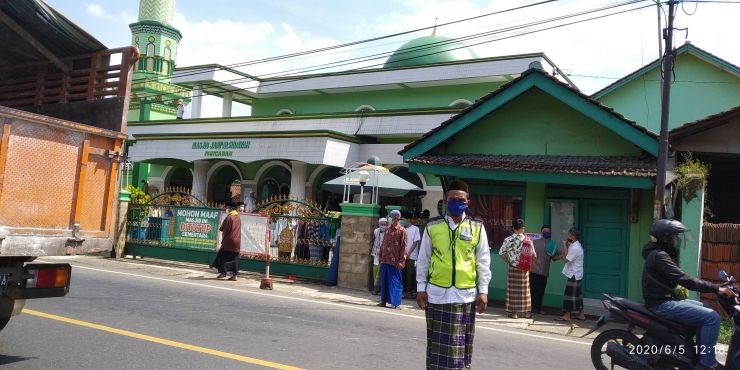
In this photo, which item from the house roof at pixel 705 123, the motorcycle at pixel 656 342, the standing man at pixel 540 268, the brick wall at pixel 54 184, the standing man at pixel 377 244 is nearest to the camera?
the brick wall at pixel 54 184

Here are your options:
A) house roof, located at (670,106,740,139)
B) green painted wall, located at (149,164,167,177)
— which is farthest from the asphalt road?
green painted wall, located at (149,164,167,177)

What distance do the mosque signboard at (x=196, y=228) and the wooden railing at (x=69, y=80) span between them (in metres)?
7.96

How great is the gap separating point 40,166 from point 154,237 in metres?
11.1

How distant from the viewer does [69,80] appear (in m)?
6.62

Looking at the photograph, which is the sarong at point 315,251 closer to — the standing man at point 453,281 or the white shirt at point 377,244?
the white shirt at point 377,244

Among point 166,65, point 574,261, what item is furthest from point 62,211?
point 166,65

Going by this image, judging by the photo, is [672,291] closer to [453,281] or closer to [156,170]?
[453,281]

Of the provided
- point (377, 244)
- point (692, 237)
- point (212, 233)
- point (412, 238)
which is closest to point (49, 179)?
point (412, 238)

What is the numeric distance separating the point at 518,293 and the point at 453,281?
6.04 metres

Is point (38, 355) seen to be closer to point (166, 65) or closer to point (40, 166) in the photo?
point (40, 166)

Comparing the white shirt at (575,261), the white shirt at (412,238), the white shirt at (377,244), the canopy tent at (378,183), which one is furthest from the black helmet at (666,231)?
the canopy tent at (378,183)

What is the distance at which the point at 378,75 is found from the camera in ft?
82.3

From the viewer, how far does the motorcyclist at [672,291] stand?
5.50 meters

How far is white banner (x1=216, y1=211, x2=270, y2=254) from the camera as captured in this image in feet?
46.2
